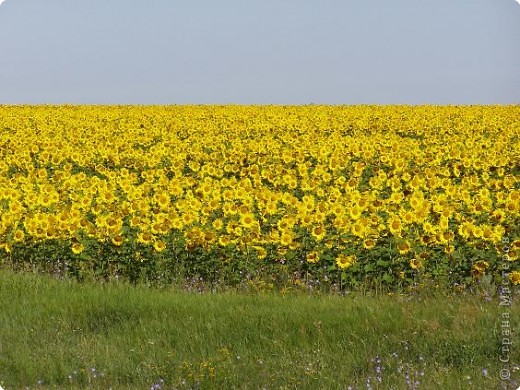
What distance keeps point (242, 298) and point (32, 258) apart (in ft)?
11.9

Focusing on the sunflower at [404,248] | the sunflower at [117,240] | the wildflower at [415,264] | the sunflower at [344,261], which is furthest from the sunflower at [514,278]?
the sunflower at [117,240]

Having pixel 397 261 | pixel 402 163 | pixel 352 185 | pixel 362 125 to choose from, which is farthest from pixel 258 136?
pixel 397 261

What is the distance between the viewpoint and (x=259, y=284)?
8898 millimetres

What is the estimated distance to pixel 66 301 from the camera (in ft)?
27.1

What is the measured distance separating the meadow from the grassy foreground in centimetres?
2

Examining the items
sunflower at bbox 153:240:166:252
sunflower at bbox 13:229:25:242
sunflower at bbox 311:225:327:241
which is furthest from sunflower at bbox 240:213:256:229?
sunflower at bbox 13:229:25:242

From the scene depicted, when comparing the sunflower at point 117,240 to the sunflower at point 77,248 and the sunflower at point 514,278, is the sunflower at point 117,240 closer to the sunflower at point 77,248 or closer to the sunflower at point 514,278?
the sunflower at point 77,248

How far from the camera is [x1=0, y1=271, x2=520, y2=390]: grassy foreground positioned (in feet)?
21.1

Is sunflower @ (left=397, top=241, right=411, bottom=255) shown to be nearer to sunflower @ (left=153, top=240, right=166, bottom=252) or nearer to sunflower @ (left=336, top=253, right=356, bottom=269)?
sunflower @ (left=336, top=253, right=356, bottom=269)

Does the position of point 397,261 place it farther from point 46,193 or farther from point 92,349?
point 46,193

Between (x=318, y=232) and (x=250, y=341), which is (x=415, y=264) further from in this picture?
(x=250, y=341)

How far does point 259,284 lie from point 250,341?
1728mm

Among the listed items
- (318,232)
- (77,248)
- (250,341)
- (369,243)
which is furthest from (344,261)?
(77,248)

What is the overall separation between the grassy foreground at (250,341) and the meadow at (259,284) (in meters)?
0.02
